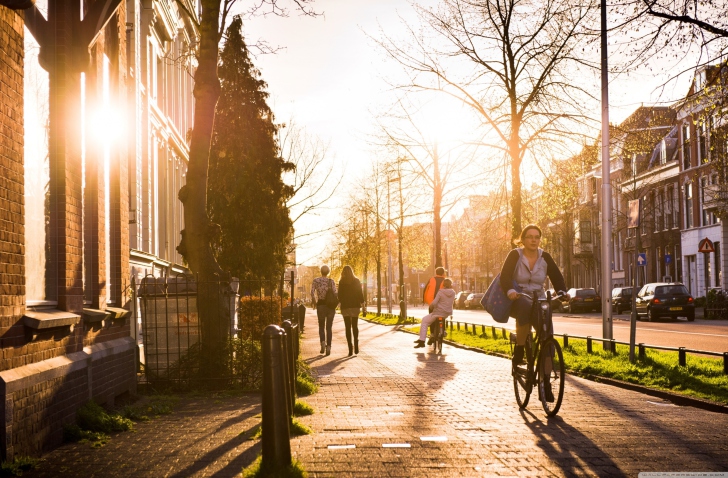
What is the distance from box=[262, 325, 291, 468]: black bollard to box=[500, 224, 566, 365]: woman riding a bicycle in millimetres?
4142

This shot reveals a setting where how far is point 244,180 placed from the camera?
33562 millimetres

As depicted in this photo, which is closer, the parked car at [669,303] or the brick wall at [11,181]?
the brick wall at [11,181]

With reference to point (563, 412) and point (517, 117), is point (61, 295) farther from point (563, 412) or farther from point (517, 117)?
point (517, 117)

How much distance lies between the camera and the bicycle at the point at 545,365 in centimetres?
859

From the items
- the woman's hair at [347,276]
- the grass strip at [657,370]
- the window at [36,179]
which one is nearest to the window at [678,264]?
the grass strip at [657,370]

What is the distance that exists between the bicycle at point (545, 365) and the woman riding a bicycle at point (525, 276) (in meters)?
0.12

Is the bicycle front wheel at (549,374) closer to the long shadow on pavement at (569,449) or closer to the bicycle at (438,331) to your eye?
the long shadow on pavement at (569,449)

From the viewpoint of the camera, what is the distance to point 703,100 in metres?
13.9

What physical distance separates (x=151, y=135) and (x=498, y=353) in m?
11.0

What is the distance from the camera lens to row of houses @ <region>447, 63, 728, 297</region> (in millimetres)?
14262

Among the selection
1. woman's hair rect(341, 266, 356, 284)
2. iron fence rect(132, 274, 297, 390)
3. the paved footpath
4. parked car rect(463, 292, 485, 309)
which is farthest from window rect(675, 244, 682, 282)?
iron fence rect(132, 274, 297, 390)

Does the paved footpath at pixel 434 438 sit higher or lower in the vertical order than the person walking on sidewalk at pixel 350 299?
lower

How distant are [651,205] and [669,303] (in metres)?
29.1

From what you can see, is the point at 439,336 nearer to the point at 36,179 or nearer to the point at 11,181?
the point at 36,179
